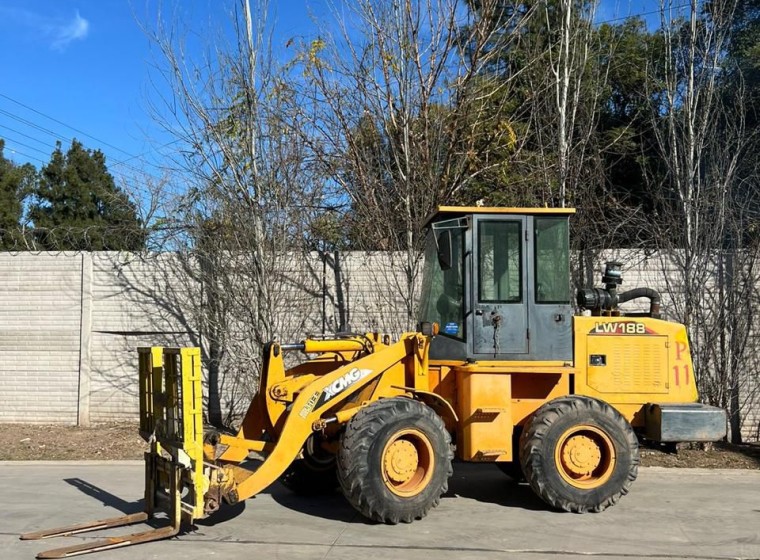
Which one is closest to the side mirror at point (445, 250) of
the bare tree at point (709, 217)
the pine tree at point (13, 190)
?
the bare tree at point (709, 217)

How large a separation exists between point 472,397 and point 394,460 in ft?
3.09

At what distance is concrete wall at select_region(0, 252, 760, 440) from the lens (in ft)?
37.7

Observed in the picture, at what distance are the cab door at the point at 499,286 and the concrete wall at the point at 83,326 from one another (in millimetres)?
4779

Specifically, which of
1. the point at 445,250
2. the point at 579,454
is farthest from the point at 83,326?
the point at 579,454

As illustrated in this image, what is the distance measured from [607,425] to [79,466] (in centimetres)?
653

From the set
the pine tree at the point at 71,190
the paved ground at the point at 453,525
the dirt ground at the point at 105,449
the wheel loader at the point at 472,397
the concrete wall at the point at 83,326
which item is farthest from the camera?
the pine tree at the point at 71,190

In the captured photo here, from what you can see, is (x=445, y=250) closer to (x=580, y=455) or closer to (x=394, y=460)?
(x=394, y=460)

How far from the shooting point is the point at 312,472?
7246 mm

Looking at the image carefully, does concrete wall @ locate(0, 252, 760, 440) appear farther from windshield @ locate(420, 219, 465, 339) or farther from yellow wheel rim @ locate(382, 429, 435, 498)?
yellow wheel rim @ locate(382, 429, 435, 498)

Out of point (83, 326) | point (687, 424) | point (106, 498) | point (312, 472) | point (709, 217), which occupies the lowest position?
point (106, 498)

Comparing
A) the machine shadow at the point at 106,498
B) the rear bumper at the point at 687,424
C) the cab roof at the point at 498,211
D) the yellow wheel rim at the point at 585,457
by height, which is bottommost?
the machine shadow at the point at 106,498

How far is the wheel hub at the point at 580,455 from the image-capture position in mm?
6492

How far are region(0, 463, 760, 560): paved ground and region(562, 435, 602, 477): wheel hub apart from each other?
41 cm

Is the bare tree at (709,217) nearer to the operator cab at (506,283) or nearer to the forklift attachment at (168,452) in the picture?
the operator cab at (506,283)
